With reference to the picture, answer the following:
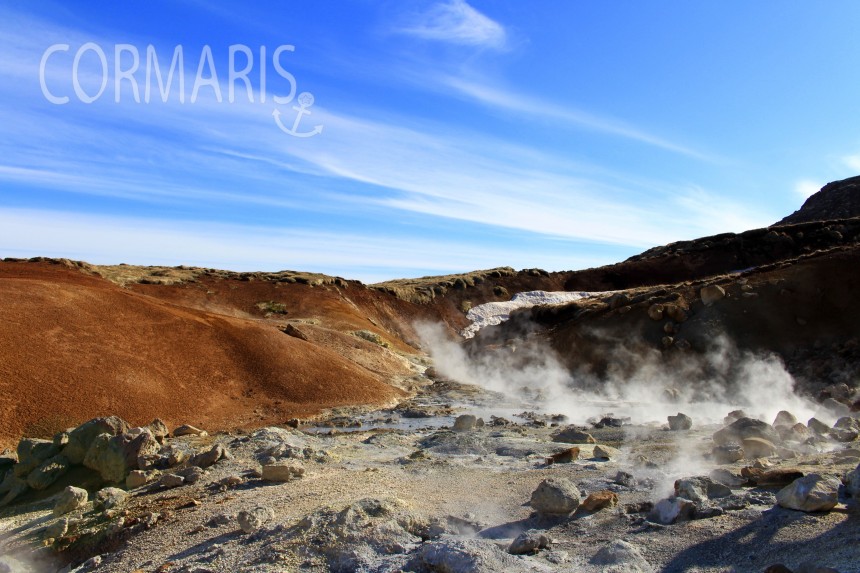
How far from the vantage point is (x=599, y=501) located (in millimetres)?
6855

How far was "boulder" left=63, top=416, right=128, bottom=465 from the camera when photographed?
10539 mm

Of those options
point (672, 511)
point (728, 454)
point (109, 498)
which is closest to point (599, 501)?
point (672, 511)

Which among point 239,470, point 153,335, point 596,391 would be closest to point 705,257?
point 596,391

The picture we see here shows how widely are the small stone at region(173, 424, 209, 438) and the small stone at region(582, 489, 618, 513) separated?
356 inches

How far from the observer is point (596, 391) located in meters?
19.7

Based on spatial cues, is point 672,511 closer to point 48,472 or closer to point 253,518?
point 253,518

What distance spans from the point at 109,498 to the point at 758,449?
28.8 feet

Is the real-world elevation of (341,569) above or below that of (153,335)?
below

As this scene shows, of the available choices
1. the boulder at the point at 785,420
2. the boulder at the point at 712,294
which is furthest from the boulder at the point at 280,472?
the boulder at the point at 712,294

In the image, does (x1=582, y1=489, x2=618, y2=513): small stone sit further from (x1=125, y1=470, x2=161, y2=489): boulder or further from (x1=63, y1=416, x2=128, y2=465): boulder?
(x1=63, y1=416, x2=128, y2=465): boulder

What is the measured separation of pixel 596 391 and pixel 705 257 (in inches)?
1123

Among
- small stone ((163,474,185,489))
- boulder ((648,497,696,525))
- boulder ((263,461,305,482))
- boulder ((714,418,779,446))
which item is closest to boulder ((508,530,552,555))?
boulder ((648,497,696,525))

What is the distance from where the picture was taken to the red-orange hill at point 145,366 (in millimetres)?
13633

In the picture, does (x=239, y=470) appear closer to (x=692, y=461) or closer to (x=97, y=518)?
(x=97, y=518)
